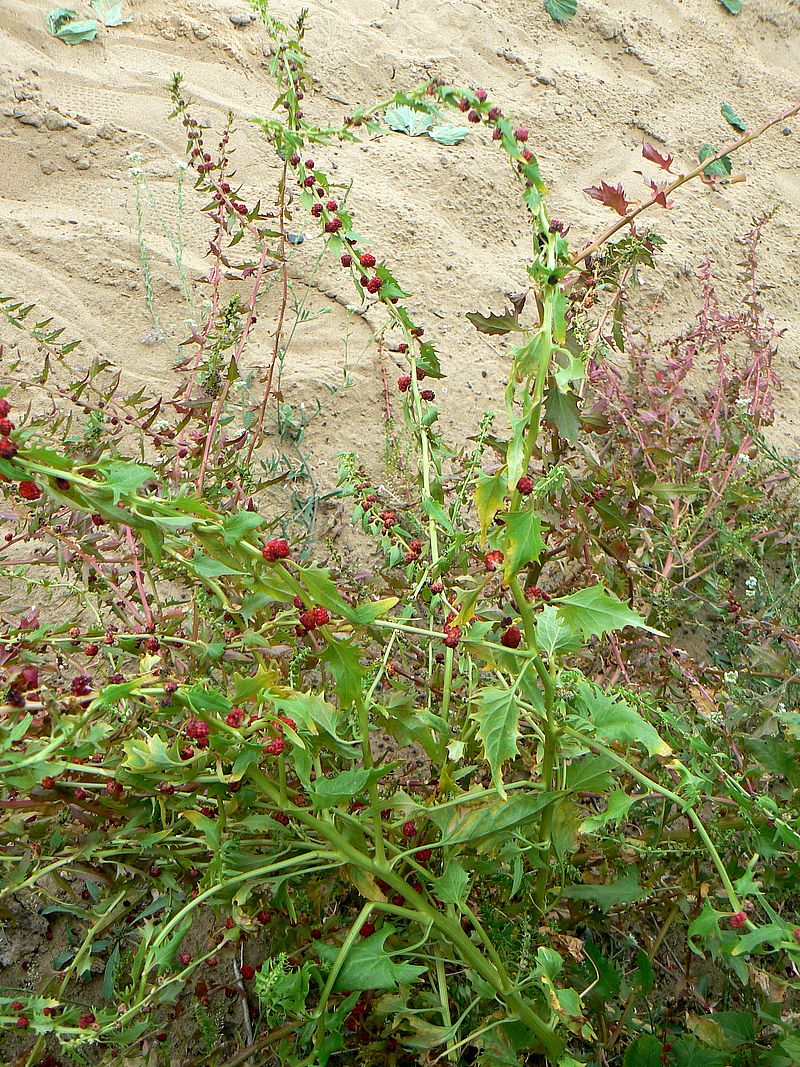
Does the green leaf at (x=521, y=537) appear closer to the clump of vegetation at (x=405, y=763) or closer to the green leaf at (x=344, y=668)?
the clump of vegetation at (x=405, y=763)

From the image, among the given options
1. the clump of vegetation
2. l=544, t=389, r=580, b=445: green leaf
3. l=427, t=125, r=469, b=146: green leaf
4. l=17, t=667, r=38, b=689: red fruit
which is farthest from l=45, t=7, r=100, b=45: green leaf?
l=17, t=667, r=38, b=689: red fruit

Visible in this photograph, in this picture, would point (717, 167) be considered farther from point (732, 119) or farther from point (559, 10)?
point (559, 10)

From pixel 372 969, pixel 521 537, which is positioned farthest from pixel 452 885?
pixel 521 537

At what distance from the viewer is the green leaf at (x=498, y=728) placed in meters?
1.18

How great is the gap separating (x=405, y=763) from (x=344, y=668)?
0.61m

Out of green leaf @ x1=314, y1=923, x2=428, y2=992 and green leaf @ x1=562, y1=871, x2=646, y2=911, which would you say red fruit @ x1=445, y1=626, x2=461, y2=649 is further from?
green leaf @ x1=562, y1=871, x2=646, y2=911

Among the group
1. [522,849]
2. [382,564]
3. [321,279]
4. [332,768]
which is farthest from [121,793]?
[321,279]

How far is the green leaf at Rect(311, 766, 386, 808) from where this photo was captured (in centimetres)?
124

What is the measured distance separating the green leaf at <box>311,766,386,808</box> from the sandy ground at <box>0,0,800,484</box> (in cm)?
154

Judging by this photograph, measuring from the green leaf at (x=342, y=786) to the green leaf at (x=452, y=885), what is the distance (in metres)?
0.23

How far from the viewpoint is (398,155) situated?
352 cm

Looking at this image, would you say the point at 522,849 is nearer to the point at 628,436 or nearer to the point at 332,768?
the point at 332,768

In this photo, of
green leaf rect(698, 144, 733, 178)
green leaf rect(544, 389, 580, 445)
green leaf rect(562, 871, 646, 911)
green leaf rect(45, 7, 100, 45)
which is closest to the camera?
green leaf rect(544, 389, 580, 445)

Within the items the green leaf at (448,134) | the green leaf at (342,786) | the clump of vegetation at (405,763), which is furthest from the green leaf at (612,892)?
the green leaf at (448,134)
